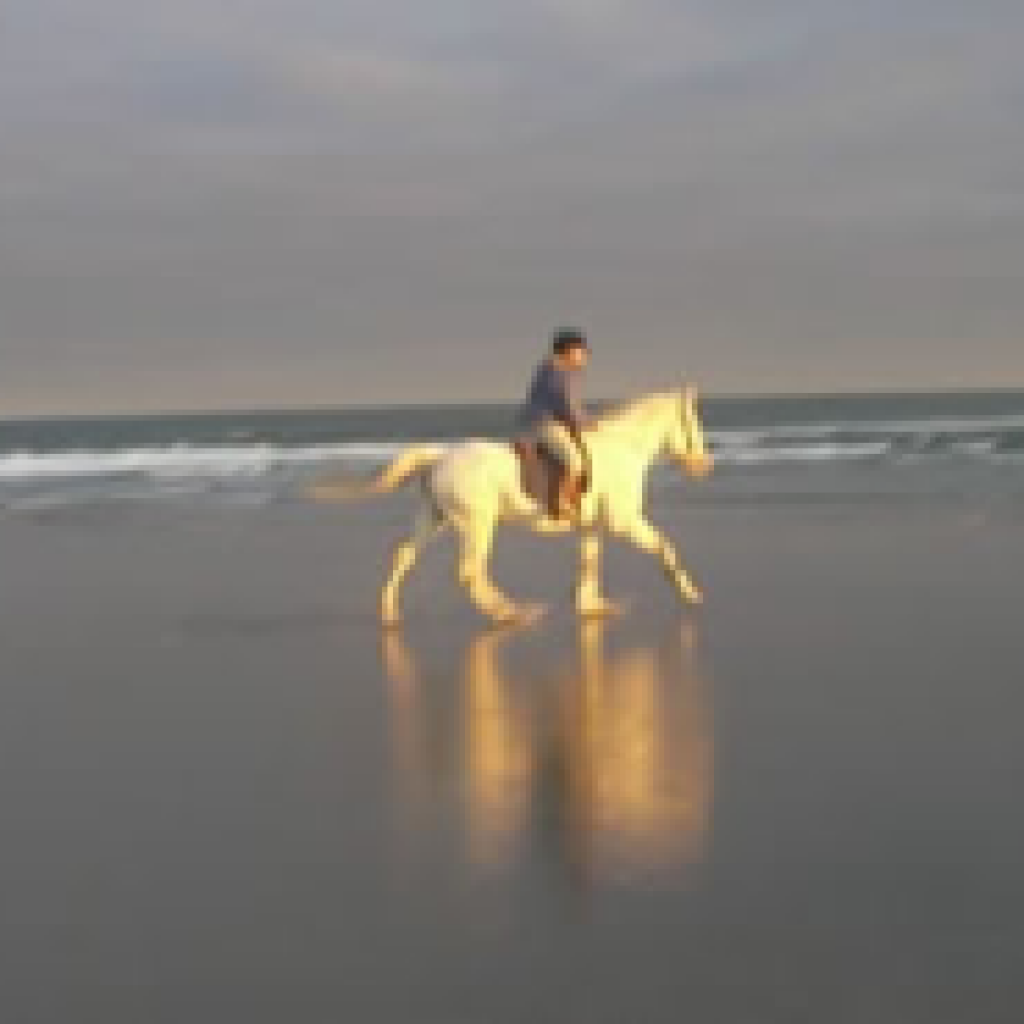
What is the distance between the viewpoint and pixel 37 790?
591 cm

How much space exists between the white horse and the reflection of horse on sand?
1.32 m

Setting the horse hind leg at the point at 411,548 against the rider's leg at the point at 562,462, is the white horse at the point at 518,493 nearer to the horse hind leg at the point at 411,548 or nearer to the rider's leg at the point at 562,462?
the horse hind leg at the point at 411,548

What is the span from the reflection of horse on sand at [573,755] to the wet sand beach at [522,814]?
0.8 inches

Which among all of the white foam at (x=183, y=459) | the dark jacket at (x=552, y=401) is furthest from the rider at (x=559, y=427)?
the white foam at (x=183, y=459)

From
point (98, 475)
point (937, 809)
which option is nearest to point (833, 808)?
point (937, 809)

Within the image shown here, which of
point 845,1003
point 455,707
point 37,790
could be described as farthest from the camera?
point 455,707

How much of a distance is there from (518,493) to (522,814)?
4.83m

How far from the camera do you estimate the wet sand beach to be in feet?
13.0

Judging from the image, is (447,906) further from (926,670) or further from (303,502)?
(303,502)

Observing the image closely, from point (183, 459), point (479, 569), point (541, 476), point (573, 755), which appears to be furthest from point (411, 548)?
point (183, 459)

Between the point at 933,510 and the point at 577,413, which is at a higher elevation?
the point at 577,413

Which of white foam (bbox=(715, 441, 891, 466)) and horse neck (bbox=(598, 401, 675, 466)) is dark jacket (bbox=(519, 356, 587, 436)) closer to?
horse neck (bbox=(598, 401, 675, 466))

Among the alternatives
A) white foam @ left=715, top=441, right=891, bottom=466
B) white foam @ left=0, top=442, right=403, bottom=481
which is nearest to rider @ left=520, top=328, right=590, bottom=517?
white foam @ left=715, top=441, right=891, bottom=466

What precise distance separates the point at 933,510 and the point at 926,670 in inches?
403
